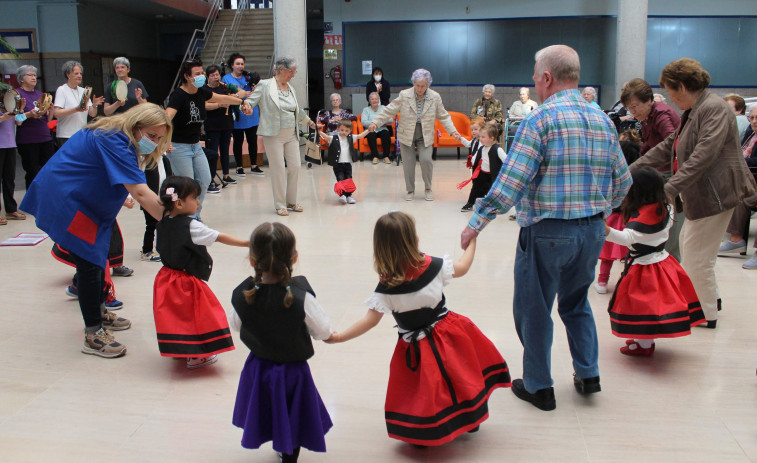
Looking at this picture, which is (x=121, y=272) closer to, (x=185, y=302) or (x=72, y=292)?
(x=72, y=292)

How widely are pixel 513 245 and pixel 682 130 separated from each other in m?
2.43

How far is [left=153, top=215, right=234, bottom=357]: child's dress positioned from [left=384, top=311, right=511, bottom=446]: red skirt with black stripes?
4.33 ft

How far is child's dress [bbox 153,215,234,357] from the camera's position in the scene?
11.9 feet

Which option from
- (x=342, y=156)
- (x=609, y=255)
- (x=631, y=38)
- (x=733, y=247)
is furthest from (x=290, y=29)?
(x=609, y=255)

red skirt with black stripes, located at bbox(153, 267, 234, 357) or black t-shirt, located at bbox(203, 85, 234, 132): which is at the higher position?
black t-shirt, located at bbox(203, 85, 234, 132)

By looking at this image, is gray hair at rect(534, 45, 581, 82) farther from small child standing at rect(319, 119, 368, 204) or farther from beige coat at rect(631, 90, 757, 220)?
small child standing at rect(319, 119, 368, 204)

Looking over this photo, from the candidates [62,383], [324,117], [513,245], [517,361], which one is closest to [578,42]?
[324,117]

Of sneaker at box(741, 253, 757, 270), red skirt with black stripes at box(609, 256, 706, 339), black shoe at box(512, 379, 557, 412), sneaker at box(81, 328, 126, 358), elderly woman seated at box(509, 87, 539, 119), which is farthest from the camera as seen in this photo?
elderly woman seated at box(509, 87, 539, 119)

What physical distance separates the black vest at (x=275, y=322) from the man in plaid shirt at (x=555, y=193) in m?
0.77

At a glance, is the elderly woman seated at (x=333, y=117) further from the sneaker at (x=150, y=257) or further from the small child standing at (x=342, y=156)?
the sneaker at (x=150, y=257)

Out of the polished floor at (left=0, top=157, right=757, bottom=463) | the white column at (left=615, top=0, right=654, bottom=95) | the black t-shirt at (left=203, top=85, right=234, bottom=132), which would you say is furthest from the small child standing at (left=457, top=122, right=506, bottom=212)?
the white column at (left=615, top=0, right=654, bottom=95)

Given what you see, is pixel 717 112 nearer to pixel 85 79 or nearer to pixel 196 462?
pixel 196 462

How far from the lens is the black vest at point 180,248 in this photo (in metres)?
3.64

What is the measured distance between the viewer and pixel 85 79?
51.4 feet
